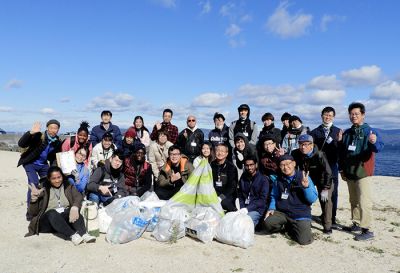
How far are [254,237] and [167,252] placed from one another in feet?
5.06

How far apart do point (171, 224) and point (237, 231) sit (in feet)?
3.43

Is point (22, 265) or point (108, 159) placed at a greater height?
point (108, 159)

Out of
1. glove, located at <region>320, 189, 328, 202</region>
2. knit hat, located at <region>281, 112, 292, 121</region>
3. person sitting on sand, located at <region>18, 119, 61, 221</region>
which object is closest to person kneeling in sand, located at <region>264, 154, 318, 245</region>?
glove, located at <region>320, 189, 328, 202</region>

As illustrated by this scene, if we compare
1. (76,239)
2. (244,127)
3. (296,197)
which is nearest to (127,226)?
(76,239)

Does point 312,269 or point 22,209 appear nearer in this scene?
point 312,269

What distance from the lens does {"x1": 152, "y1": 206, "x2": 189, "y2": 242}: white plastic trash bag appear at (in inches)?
210

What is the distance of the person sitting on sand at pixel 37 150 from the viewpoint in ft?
20.3

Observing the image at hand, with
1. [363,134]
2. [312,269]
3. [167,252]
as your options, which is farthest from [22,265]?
[363,134]

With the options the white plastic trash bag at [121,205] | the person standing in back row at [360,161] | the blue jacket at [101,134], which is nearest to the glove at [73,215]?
the white plastic trash bag at [121,205]

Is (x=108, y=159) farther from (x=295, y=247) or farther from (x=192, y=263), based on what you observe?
(x=295, y=247)

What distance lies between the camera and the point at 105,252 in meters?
4.87

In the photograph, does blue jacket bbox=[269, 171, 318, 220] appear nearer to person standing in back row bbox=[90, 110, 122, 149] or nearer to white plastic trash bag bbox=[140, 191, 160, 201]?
white plastic trash bag bbox=[140, 191, 160, 201]

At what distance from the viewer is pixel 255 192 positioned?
5941 millimetres

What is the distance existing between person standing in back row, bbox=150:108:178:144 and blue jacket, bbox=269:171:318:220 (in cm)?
320
